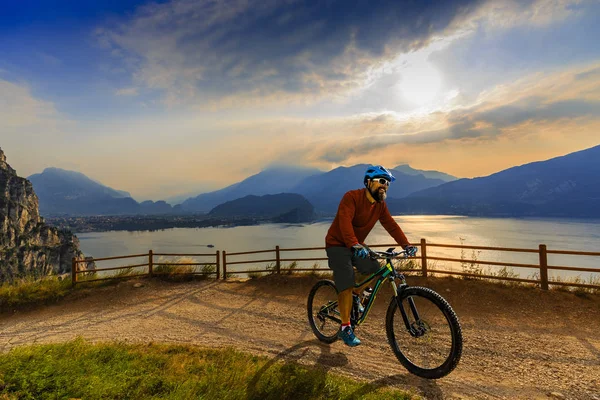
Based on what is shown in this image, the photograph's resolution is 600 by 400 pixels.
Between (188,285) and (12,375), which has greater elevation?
(12,375)

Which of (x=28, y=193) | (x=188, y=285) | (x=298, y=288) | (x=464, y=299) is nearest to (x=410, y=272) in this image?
(x=464, y=299)

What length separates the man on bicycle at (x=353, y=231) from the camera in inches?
162

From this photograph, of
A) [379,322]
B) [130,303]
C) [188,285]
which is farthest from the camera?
[188,285]

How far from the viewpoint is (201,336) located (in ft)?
19.6

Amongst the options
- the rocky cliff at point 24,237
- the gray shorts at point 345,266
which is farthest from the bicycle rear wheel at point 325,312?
the rocky cliff at point 24,237

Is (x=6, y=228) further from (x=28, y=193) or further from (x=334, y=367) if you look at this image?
(x=334, y=367)

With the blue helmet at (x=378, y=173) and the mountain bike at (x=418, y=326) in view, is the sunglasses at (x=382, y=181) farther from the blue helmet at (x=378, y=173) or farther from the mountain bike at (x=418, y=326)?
the mountain bike at (x=418, y=326)

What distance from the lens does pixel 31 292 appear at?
1041 centimetres

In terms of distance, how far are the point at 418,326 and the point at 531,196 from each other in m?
186

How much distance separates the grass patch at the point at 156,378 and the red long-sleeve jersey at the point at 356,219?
1727 millimetres

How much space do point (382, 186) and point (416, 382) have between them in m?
2.53

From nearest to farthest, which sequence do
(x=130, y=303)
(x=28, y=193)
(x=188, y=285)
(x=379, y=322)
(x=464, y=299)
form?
(x=379, y=322), (x=464, y=299), (x=130, y=303), (x=188, y=285), (x=28, y=193)

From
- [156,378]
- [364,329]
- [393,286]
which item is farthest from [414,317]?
[156,378]

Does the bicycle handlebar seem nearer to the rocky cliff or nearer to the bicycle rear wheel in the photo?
the bicycle rear wheel
